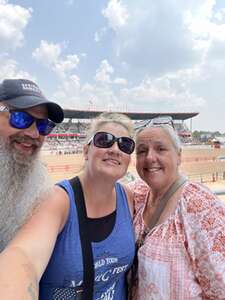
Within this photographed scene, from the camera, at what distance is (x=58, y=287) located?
1.36m


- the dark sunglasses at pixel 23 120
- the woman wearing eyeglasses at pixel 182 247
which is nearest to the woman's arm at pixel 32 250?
the dark sunglasses at pixel 23 120

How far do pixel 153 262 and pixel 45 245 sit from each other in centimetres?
61

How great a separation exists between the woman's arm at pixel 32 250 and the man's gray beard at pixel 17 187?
0.38ft

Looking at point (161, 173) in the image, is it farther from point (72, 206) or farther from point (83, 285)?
point (83, 285)

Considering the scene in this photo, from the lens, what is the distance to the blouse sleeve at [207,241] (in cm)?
141

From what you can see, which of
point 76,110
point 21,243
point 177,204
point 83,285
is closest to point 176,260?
point 177,204

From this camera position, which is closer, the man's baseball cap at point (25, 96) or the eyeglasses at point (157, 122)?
the man's baseball cap at point (25, 96)

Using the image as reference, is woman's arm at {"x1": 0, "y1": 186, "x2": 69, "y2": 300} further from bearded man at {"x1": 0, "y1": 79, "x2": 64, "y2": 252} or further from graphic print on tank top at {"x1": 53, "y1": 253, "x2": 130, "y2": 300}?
graphic print on tank top at {"x1": 53, "y1": 253, "x2": 130, "y2": 300}

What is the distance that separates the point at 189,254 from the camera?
1.45 meters

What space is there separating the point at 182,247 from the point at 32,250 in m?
0.76

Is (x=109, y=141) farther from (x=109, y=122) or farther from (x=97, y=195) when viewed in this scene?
(x=97, y=195)

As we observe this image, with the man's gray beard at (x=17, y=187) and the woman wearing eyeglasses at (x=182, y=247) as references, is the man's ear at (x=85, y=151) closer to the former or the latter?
the man's gray beard at (x=17, y=187)

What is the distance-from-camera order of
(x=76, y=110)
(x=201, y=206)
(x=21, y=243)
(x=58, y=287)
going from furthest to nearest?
(x=76, y=110) → (x=201, y=206) → (x=58, y=287) → (x=21, y=243)

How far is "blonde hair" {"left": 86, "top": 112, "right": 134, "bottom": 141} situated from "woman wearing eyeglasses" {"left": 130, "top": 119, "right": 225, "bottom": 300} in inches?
17.7
